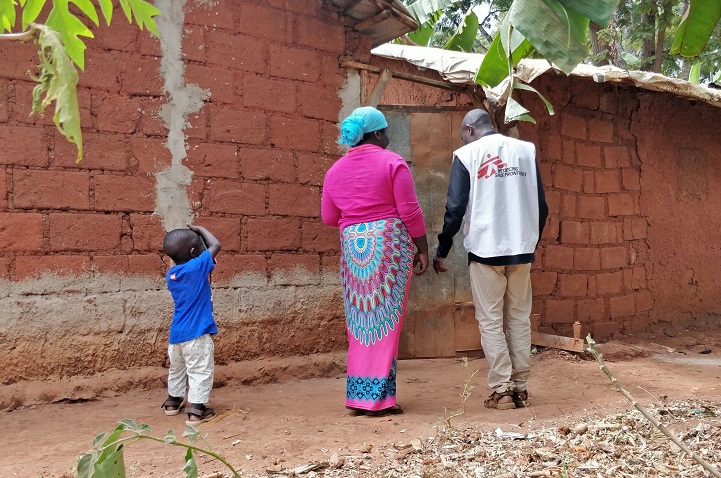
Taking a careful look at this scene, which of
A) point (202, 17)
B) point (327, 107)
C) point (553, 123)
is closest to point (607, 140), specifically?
point (553, 123)

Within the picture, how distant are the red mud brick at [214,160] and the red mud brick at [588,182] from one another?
3448 millimetres

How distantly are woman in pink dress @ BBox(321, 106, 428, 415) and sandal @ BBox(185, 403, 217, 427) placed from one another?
785 millimetres

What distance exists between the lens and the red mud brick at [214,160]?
177 inches

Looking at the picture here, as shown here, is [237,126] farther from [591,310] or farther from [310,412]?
[591,310]

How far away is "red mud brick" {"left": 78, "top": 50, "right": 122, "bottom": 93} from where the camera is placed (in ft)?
13.5

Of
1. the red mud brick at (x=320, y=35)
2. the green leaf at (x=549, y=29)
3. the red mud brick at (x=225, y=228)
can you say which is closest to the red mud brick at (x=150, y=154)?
the red mud brick at (x=225, y=228)

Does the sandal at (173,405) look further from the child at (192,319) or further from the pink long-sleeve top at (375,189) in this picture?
the pink long-sleeve top at (375,189)


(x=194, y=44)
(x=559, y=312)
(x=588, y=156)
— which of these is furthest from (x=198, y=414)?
(x=588, y=156)

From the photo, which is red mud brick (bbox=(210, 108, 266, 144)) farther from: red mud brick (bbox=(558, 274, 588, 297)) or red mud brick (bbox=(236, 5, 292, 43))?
red mud brick (bbox=(558, 274, 588, 297))

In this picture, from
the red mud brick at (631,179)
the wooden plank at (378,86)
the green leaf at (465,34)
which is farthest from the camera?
the green leaf at (465,34)

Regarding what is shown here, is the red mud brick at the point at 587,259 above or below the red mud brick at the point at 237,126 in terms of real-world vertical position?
below

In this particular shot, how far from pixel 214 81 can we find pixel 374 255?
1.73 m

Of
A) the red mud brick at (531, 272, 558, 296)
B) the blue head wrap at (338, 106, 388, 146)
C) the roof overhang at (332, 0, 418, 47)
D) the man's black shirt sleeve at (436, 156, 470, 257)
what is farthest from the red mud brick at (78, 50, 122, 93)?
the red mud brick at (531, 272, 558, 296)

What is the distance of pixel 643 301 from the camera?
707 centimetres
